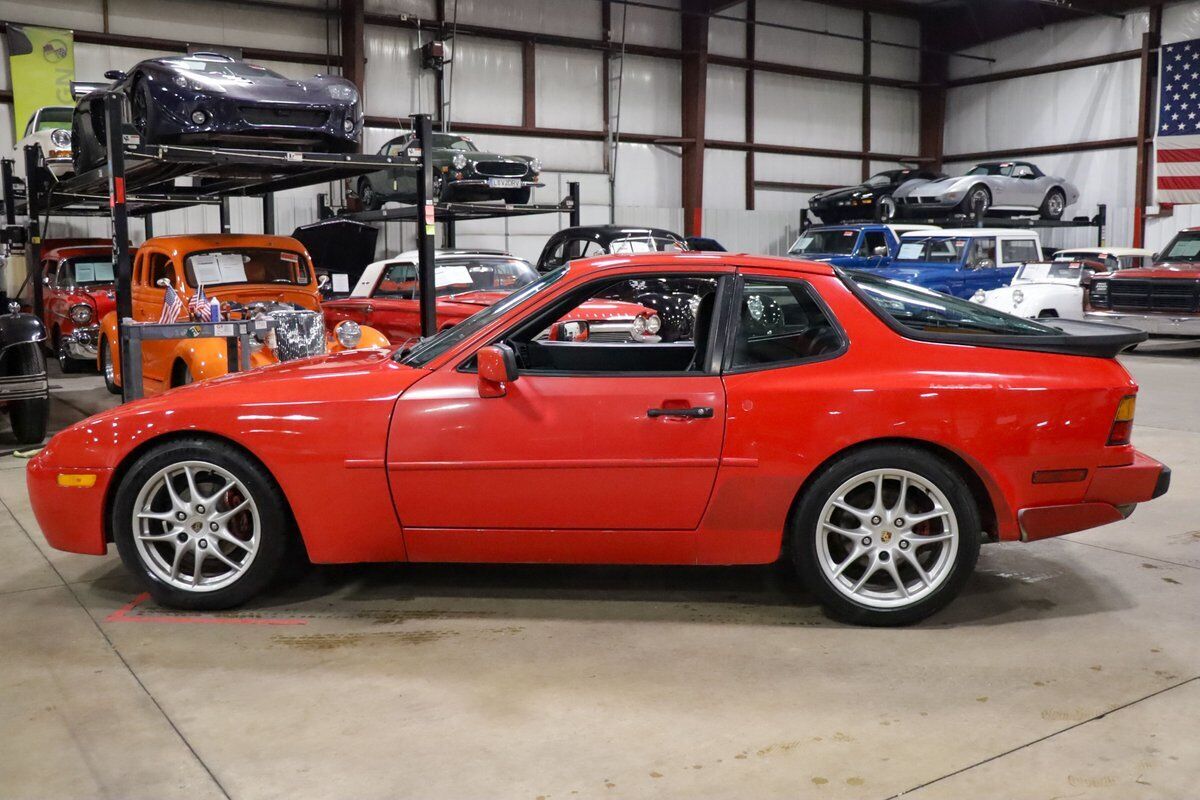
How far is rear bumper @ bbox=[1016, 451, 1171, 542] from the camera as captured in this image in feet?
12.4

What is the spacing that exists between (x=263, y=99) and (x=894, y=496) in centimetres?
570

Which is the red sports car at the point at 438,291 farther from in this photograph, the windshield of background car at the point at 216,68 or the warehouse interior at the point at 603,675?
the windshield of background car at the point at 216,68

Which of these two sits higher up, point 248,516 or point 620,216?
point 620,216

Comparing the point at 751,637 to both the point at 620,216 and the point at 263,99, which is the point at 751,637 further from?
the point at 620,216

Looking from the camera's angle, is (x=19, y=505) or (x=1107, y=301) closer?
(x=19, y=505)

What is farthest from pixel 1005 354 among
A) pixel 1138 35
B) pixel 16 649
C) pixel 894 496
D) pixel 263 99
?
pixel 1138 35

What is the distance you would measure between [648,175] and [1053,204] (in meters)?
8.59

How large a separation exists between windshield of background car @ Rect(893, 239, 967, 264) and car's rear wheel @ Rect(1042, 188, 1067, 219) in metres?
6.75

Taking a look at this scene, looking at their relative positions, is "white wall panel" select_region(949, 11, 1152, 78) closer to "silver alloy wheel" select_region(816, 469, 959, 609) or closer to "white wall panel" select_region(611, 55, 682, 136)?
"white wall panel" select_region(611, 55, 682, 136)

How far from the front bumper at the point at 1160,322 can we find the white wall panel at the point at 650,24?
12568 millimetres

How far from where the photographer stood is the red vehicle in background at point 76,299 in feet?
40.0

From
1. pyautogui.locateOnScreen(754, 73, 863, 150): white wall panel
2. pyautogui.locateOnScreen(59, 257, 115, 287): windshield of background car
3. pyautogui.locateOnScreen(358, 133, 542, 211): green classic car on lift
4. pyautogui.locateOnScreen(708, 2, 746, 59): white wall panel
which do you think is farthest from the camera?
pyautogui.locateOnScreen(754, 73, 863, 150): white wall panel

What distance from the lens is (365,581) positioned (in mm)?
4398

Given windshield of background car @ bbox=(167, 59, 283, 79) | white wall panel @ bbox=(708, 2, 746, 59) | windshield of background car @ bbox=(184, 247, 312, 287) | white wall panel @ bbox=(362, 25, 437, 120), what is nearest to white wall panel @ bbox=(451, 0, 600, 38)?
white wall panel @ bbox=(362, 25, 437, 120)
